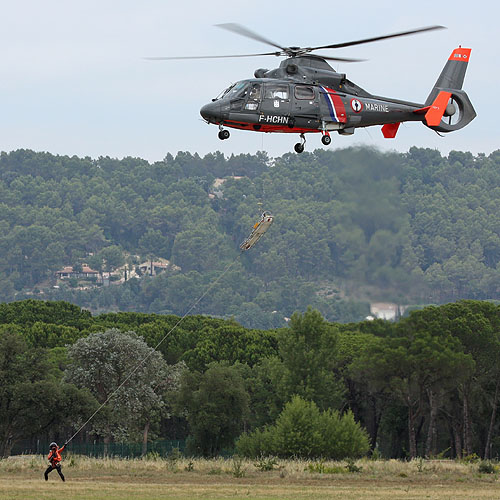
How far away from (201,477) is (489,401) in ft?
141

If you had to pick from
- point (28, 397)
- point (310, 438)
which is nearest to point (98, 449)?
point (28, 397)

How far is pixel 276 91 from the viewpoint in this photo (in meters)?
51.9

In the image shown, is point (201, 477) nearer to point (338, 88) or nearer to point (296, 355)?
point (338, 88)

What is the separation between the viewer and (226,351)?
136500 millimetres

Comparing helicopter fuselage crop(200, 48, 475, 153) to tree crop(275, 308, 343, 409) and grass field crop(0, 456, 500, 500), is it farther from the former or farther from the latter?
tree crop(275, 308, 343, 409)

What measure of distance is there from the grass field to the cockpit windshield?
17524mm

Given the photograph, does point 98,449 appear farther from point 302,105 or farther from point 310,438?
point 302,105

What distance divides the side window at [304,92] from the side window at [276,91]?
55cm

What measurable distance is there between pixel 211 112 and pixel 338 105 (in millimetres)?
6393

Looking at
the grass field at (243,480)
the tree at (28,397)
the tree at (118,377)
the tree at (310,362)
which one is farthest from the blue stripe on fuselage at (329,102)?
the tree at (118,377)

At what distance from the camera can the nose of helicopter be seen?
50.9 m

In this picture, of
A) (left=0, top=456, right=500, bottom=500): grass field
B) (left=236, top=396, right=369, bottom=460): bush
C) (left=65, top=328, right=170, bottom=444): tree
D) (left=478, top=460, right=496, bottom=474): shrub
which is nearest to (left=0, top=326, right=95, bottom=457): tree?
(left=0, top=456, right=500, bottom=500): grass field

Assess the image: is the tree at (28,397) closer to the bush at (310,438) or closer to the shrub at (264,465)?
the bush at (310,438)

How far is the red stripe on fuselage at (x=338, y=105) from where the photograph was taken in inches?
2110
